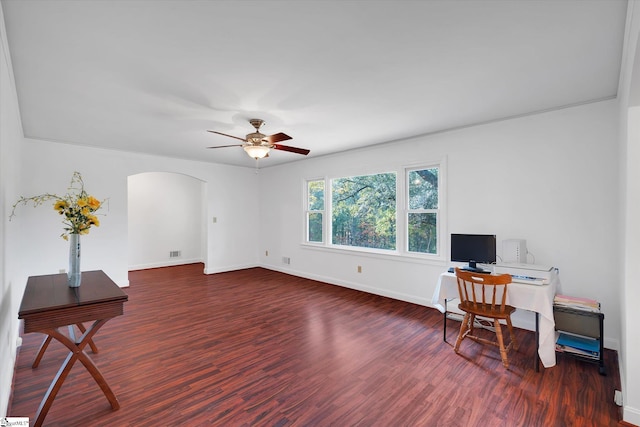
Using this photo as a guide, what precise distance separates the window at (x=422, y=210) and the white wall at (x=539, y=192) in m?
0.23

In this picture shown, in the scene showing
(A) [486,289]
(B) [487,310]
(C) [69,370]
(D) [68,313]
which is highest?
(D) [68,313]

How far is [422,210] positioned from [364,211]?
1.18 meters

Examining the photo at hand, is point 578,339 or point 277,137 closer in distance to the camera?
point 578,339

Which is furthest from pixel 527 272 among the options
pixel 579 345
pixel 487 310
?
pixel 579 345

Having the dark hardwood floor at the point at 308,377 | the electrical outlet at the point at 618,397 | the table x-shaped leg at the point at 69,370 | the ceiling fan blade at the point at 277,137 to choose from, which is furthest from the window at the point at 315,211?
the electrical outlet at the point at 618,397

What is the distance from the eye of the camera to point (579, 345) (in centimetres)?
269

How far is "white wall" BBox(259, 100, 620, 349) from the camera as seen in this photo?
9.71ft

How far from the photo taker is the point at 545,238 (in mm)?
3297

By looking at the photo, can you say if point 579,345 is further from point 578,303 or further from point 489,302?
point 489,302

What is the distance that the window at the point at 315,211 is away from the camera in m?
6.06

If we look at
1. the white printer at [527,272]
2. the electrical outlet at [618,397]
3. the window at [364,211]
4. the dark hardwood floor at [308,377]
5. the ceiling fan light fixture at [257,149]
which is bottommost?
the dark hardwood floor at [308,377]

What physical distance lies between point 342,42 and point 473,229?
9.89ft

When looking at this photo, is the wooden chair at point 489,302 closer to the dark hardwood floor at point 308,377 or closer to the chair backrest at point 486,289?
the chair backrest at point 486,289

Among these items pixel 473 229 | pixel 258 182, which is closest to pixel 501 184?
pixel 473 229
